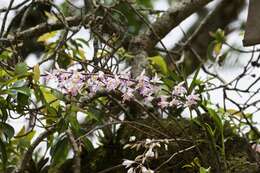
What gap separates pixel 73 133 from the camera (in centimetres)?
137

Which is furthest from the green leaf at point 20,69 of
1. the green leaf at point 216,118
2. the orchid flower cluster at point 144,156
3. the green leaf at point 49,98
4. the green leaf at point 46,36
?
the green leaf at point 46,36

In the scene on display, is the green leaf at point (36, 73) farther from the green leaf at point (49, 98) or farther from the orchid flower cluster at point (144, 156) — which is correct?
the orchid flower cluster at point (144, 156)

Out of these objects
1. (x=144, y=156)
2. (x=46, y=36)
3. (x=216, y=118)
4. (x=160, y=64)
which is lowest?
(x=144, y=156)

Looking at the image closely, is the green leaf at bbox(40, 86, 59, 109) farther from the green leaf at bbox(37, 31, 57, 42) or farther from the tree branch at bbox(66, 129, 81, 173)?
the green leaf at bbox(37, 31, 57, 42)

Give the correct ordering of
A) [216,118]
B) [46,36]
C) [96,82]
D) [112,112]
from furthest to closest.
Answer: [46,36] < [112,112] < [216,118] < [96,82]

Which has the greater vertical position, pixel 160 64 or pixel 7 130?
pixel 160 64

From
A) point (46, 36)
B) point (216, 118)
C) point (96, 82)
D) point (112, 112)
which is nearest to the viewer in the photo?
point (96, 82)

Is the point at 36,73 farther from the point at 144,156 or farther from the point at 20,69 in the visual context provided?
the point at 144,156

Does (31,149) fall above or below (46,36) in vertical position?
below

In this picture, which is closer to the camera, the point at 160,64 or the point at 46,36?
the point at 160,64

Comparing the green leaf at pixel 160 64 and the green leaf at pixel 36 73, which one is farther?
the green leaf at pixel 160 64

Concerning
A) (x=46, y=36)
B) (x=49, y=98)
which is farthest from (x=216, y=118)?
(x=46, y=36)

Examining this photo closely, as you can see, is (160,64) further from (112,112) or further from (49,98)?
(49,98)

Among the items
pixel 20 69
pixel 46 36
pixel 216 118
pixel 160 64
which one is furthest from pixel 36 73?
pixel 46 36
